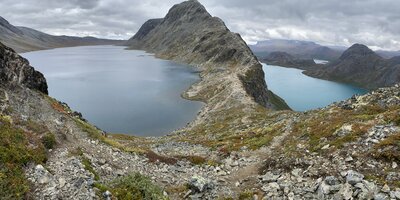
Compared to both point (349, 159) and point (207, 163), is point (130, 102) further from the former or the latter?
point (349, 159)

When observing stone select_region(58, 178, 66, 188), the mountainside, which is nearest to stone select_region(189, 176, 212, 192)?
the mountainside

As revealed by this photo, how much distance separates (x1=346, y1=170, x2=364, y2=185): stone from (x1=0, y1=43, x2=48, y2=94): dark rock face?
41.8 m

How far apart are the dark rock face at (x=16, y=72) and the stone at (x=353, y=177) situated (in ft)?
137

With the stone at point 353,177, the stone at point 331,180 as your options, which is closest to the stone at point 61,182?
the stone at point 331,180

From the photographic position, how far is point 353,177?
23234 millimetres

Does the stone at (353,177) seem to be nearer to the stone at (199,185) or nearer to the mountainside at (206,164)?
the mountainside at (206,164)

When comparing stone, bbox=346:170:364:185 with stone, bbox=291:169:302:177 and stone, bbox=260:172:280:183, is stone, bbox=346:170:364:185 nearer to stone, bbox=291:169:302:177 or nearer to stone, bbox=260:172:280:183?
stone, bbox=291:169:302:177

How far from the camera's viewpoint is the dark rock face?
47078 millimetres

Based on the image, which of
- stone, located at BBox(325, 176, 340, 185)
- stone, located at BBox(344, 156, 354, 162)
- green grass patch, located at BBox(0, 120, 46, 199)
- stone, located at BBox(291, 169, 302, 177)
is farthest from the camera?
stone, located at BBox(291, 169, 302, 177)

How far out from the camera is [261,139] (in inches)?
1650

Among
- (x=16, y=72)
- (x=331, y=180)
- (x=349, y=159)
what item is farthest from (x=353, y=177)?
(x=16, y=72)

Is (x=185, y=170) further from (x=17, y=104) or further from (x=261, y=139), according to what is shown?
(x=17, y=104)

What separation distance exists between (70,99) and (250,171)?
11227 cm

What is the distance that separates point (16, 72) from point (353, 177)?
50.2 m
